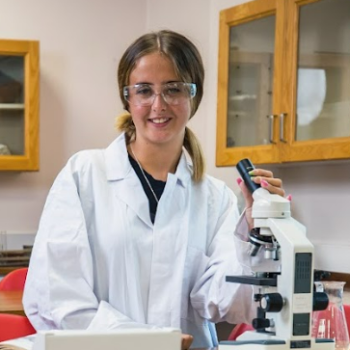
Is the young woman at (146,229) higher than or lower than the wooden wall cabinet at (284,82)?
lower

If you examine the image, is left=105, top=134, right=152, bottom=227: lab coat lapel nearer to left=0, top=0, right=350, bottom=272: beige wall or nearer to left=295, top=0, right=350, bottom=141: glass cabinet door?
left=295, top=0, right=350, bottom=141: glass cabinet door

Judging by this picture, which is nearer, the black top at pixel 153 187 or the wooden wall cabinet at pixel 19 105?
the black top at pixel 153 187

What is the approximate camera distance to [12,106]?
144 inches

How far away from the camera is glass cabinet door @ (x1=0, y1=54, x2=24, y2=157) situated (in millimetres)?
3646

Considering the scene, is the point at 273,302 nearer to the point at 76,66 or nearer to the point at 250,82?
the point at 250,82

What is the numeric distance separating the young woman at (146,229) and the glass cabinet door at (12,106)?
213 centimetres

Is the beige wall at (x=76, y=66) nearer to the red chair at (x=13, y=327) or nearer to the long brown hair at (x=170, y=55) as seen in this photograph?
the long brown hair at (x=170, y=55)

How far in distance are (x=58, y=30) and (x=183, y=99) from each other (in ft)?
8.57

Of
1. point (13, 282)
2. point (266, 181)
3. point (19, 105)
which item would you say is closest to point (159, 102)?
point (266, 181)

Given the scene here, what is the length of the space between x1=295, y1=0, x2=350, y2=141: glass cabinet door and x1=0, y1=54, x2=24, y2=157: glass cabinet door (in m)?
1.63

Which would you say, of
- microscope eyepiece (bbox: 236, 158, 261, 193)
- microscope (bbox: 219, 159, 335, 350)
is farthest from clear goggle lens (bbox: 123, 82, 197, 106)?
microscope (bbox: 219, 159, 335, 350)

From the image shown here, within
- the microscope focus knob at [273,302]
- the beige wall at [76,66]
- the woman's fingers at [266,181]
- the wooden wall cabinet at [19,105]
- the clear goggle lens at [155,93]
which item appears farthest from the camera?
the beige wall at [76,66]

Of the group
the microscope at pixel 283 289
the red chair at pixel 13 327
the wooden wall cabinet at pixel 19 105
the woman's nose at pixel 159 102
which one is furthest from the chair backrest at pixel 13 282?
the microscope at pixel 283 289

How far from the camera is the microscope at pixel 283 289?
39.1 inches
